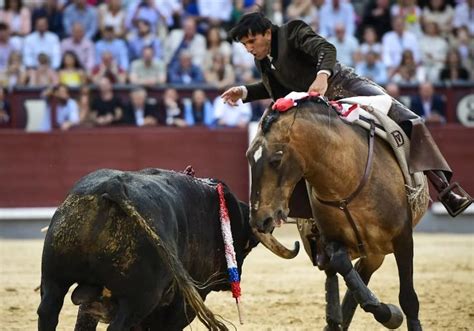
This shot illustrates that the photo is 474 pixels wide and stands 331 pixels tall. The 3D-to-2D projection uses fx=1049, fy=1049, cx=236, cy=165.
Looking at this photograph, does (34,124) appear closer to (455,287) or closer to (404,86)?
(404,86)

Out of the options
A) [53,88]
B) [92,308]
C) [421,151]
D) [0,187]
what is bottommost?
[0,187]

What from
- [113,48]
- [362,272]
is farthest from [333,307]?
[113,48]

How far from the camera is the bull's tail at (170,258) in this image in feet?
13.4

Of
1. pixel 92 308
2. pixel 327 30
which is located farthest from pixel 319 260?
pixel 327 30

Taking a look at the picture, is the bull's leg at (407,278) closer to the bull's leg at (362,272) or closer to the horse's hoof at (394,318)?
the horse's hoof at (394,318)

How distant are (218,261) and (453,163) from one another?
7.37 metres

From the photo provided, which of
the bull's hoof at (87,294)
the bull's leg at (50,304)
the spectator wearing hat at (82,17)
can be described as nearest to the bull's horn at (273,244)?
the bull's hoof at (87,294)

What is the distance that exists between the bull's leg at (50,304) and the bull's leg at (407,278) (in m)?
1.62

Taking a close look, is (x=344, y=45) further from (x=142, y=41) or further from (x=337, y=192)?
(x=337, y=192)

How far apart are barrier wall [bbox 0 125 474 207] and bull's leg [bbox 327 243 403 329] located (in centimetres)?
682

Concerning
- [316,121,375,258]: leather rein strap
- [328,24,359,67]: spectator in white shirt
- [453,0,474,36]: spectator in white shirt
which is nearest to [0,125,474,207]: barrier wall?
[328,24,359,67]: spectator in white shirt

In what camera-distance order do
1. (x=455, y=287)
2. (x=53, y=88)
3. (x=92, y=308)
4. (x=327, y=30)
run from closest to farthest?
(x=92, y=308) < (x=455, y=287) < (x=53, y=88) < (x=327, y=30)

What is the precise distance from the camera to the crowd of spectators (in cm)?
1162

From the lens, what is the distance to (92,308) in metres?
4.24
